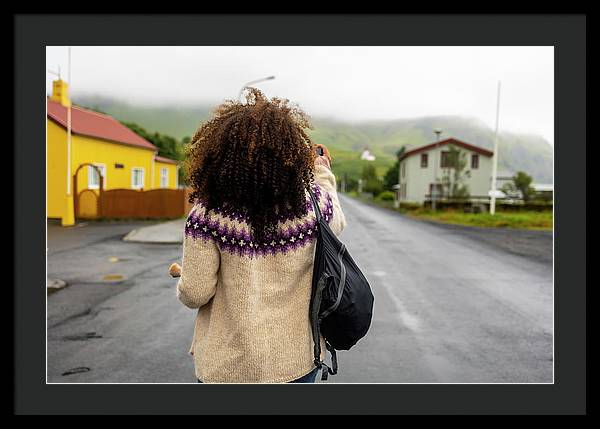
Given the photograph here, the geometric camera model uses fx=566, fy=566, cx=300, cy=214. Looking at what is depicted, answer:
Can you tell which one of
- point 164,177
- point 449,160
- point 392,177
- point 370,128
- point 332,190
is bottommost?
point 332,190

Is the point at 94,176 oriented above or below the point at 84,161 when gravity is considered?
below

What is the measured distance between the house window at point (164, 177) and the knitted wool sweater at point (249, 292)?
22.7 m

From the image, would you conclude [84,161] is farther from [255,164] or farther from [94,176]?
[255,164]

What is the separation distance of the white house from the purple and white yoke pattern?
2631cm

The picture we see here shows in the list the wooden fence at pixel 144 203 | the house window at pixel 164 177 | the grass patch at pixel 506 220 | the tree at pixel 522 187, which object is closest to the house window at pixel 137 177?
the wooden fence at pixel 144 203

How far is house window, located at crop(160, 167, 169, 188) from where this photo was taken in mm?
23712

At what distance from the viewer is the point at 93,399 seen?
102 inches

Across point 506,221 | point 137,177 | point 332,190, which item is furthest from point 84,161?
point 332,190

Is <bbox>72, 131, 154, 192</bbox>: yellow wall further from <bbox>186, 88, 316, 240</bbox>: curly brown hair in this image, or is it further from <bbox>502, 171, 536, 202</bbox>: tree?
<bbox>502, 171, 536, 202</bbox>: tree

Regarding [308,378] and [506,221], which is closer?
[308,378]

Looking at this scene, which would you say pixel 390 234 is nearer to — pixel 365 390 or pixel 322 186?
pixel 365 390

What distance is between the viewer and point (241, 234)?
157 centimetres

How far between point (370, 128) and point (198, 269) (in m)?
82.8
